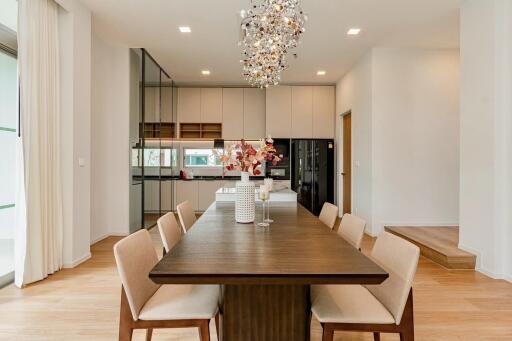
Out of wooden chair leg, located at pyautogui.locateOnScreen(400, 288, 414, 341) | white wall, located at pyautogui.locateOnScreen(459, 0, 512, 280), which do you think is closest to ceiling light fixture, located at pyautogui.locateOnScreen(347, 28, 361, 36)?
white wall, located at pyautogui.locateOnScreen(459, 0, 512, 280)

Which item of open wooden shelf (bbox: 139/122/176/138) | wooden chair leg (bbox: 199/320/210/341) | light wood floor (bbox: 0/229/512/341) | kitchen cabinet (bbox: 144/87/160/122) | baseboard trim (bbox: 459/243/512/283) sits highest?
kitchen cabinet (bbox: 144/87/160/122)

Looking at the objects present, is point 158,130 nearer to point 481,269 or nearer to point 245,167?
point 245,167

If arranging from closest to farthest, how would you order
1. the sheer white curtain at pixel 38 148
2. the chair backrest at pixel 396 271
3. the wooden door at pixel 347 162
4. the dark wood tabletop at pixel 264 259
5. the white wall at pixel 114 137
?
the dark wood tabletop at pixel 264 259 → the chair backrest at pixel 396 271 → the sheer white curtain at pixel 38 148 → the white wall at pixel 114 137 → the wooden door at pixel 347 162

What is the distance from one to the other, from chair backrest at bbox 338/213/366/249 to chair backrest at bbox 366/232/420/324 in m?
0.22

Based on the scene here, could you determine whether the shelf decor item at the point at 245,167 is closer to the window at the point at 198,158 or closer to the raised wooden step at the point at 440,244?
the raised wooden step at the point at 440,244

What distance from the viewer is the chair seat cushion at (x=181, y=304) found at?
1.52 meters

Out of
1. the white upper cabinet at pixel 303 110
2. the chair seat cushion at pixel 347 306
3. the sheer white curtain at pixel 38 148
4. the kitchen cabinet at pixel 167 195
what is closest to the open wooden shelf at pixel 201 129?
the kitchen cabinet at pixel 167 195

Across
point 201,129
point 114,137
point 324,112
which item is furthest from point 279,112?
point 114,137

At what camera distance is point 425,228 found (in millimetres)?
4961

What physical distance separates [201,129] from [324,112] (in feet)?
9.72

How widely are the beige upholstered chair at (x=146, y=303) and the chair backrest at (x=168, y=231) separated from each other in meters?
0.29

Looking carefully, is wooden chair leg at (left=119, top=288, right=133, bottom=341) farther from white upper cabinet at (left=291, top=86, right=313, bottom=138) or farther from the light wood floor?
white upper cabinet at (left=291, top=86, right=313, bottom=138)

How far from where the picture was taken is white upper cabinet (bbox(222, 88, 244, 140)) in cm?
758

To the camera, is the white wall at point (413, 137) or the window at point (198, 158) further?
the window at point (198, 158)
